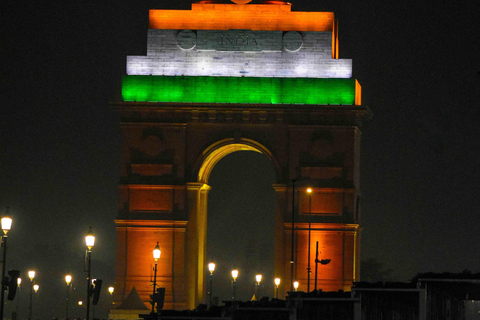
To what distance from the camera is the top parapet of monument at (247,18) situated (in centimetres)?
8156

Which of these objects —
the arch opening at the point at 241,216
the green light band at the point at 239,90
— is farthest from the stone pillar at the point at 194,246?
the arch opening at the point at 241,216

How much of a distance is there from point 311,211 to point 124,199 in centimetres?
1077

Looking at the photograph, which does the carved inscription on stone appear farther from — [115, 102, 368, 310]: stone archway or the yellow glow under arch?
the yellow glow under arch

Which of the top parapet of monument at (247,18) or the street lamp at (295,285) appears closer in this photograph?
the street lamp at (295,285)

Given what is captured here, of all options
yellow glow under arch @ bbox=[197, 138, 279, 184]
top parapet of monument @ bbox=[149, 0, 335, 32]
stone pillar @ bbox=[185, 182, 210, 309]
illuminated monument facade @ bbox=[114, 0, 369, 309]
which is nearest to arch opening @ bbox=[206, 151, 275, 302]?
stone pillar @ bbox=[185, 182, 210, 309]

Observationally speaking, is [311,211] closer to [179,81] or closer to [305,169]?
[305,169]

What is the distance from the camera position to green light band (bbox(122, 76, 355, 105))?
80562 mm

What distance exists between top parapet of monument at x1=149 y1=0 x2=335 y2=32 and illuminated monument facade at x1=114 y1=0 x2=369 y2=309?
2.3 inches

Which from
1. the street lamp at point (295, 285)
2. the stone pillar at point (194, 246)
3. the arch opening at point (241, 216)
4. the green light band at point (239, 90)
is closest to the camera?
the street lamp at point (295, 285)

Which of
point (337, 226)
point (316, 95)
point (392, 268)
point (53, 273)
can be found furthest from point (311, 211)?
point (53, 273)

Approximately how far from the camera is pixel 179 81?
267ft

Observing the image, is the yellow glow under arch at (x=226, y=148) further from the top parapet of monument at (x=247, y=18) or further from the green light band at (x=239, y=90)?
the top parapet of monument at (x=247, y=18)

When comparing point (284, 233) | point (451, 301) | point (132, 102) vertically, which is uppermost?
point (132, 102)

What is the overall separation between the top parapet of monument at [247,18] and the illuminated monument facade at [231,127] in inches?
2.3
